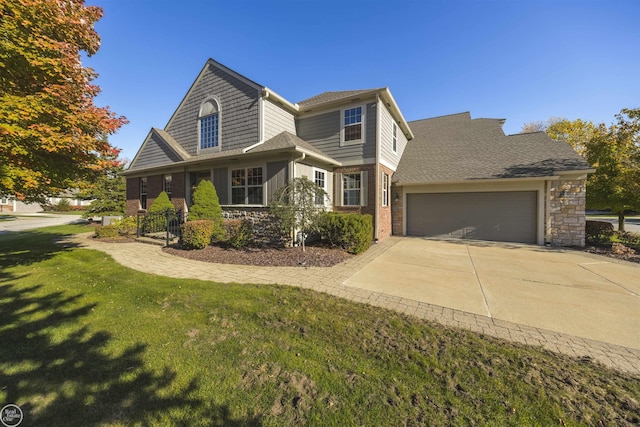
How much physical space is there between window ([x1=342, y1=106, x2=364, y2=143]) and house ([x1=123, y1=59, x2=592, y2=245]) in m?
0.05

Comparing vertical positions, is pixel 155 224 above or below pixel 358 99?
below

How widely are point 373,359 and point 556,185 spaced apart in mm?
12002

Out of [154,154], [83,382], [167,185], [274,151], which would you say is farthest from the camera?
[154,154]

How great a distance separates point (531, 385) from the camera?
230 cm

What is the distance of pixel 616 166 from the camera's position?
384 inches

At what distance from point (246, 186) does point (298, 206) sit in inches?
128

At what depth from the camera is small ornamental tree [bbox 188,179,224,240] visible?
373 inches

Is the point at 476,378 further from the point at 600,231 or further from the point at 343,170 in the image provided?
the point at 600,231

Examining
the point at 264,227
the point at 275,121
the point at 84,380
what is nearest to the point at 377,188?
the point at 264,227

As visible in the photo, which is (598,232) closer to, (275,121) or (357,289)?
(357,289)

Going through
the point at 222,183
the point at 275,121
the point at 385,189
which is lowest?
the point at 385,189

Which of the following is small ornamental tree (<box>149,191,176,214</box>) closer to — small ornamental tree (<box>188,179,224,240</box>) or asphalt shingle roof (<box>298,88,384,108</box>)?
small ornamental tree (<box>188,179,224,240</box>)

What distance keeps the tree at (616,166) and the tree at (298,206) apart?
11.8 meters

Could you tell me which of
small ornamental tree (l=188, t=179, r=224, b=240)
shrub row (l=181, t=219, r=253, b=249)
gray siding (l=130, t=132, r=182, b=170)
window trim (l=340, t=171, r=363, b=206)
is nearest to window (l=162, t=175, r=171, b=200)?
gray siding (l=130, t=132, r=182, b=170)
